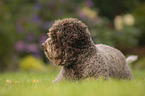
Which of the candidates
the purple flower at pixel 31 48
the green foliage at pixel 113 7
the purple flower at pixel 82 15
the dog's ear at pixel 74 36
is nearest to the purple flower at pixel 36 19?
the purple flower at pixel 31 48

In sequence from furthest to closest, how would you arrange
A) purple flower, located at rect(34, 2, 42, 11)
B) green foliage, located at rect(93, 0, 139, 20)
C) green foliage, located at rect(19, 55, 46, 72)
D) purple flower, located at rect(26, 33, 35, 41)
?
green foliage, located at rect(93, 0, 139, 20)
purple flower, located at rect(34, 2, 42, 11)
purple flower, located at rect(26, 33, 35, 41)
green foliage, located at rect(19, 55, 46, 72)

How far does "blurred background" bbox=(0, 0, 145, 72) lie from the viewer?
458 inches

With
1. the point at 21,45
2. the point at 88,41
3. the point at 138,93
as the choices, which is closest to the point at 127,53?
the point at 21,45

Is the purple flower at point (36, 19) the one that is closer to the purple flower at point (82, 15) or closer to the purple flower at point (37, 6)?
the purple flower at point (37, 6)

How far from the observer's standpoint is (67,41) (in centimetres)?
355

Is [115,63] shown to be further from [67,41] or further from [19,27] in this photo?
[19,27]

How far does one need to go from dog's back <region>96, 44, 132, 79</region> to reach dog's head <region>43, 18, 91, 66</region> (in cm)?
41

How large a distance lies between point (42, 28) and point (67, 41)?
9.91m

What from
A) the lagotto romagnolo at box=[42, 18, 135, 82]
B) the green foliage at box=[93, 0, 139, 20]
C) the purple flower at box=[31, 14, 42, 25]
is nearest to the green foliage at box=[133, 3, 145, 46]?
the green foliage at box=[93, 0, 139, 20]

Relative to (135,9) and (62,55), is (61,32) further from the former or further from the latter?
(135,9)

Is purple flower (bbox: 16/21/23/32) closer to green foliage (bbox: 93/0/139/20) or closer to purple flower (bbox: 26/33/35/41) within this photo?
purple flower (bbox: 26/33/35/41)

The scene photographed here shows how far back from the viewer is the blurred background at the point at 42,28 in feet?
38.2

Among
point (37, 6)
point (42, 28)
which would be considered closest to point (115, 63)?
point (42, 28)

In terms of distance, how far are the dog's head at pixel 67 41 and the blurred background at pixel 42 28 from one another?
772cm
